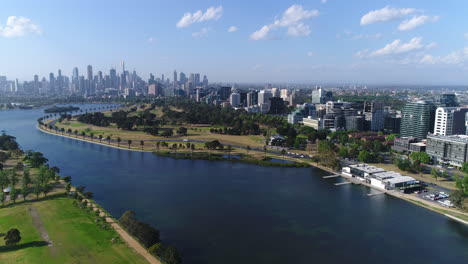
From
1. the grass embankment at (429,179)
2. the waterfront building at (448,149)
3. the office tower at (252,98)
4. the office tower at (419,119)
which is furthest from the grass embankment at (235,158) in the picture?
the office tower at (252,98)

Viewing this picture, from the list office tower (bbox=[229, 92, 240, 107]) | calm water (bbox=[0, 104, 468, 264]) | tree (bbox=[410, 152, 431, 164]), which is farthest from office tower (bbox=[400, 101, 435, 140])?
office tower (bbox=[229, 92, 240, 107])

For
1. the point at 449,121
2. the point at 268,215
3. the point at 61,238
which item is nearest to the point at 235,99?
the point at 449,121

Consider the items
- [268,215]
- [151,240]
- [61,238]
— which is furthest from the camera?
[268,215]

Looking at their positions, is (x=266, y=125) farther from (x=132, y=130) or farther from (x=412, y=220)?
(x=412, y=220)

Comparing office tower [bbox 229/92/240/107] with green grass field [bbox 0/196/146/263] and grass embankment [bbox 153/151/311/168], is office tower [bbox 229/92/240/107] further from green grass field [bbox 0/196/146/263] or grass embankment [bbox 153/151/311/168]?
green grass field [bbox 0/196/146/263]

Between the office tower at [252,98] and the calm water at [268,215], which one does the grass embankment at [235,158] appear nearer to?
the calm water at [268,215]

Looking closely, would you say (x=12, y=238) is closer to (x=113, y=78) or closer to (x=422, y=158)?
(x=422, y=158)

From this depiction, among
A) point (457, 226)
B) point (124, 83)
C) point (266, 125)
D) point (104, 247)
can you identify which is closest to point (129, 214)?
point (104, 247)
